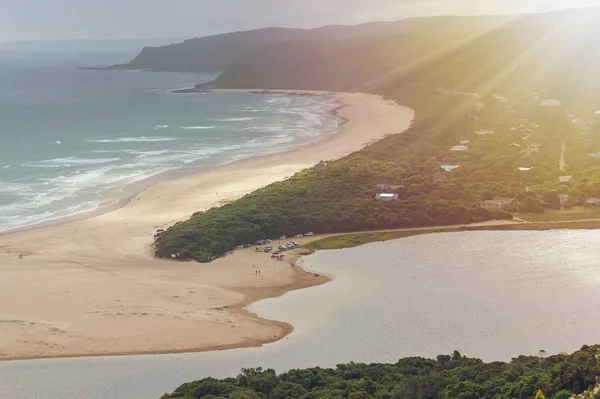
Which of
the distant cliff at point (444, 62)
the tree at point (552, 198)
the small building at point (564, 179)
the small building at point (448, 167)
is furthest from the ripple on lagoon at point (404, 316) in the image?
the distant cliff at point (444, 62)

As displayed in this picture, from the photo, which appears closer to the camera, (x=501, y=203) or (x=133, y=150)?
(x=501, y=203)

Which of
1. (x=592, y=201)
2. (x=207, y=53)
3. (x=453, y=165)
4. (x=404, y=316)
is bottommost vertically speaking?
(x=404, y=316)

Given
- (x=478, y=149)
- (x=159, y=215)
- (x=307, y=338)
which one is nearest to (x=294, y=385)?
(x=307, y=338)

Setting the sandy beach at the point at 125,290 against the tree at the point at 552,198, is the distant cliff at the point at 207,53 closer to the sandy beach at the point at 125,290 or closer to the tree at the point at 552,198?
the tree at the point at 552,198

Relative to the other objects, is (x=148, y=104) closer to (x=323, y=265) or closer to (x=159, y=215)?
(x=159, y=215)

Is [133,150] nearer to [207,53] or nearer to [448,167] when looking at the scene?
[448,167]

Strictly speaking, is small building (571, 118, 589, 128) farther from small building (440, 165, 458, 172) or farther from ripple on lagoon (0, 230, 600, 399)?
ripple on lagoon (0, 230, 600, 399)

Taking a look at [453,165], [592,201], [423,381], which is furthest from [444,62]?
[423,381]

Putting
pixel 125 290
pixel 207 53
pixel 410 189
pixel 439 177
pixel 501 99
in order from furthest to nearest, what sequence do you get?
pixel 207 53, pixel 501 99, pixel 439 177, pixel 410 189, pixel 125 290
